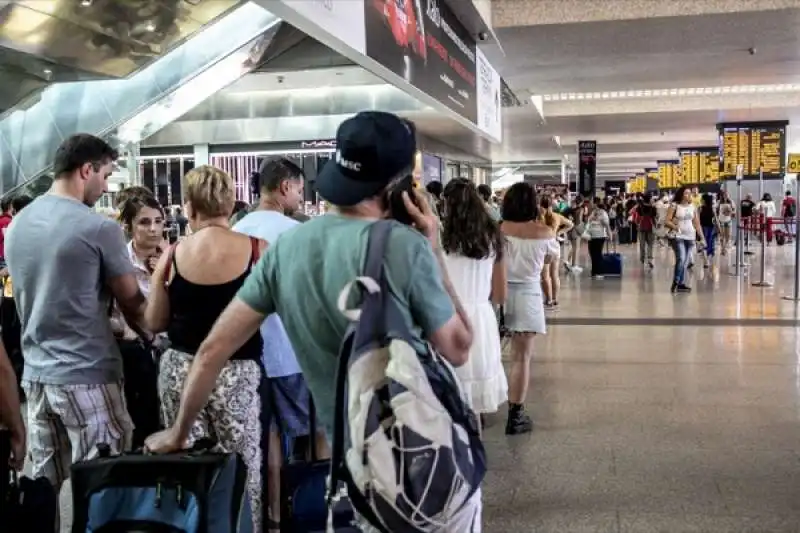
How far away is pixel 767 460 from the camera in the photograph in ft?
17.0

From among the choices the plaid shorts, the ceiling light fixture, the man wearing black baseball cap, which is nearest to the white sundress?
the plaid shorts

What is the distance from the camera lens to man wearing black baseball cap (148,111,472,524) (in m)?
2.06

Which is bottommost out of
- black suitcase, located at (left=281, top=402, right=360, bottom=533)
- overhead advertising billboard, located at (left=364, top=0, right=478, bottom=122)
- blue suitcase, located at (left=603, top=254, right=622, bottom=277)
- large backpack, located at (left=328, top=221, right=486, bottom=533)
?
blue suitcase, located at (left=603, top=254, right=622, bottom=277)

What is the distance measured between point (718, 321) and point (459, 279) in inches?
264

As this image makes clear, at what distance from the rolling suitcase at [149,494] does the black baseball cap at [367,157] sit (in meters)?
0.81

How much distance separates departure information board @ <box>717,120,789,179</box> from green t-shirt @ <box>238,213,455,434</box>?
2414cm

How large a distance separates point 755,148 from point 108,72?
63.5ft

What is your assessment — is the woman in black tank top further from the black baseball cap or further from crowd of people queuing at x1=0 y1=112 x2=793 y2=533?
the black baseball cap

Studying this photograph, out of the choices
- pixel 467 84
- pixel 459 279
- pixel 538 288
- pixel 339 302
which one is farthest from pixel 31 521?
pixel 467 84

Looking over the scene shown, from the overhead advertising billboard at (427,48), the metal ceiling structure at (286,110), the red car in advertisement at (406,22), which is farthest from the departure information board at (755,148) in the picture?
the red car in advertisement at (406,22)

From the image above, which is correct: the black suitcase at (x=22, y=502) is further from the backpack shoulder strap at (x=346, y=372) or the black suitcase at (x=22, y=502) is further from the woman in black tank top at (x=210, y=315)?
the backpack shoulder strap at (x=346, y=372)

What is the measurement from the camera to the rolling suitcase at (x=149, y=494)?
2.31m

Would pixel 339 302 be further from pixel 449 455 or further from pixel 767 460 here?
pixel 767 460

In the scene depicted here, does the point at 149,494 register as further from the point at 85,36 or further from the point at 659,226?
the point at 659,226
